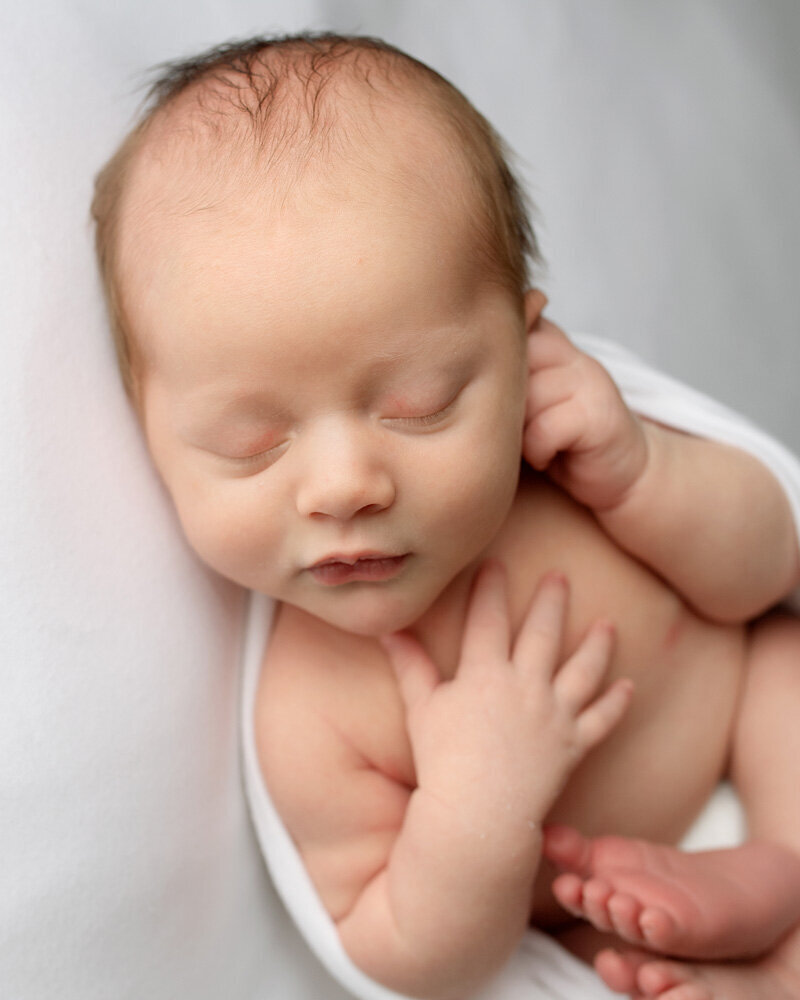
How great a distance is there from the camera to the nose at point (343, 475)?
83 cm

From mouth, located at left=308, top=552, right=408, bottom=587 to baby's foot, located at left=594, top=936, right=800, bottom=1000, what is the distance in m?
0.42

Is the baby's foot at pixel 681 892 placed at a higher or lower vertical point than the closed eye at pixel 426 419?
lower

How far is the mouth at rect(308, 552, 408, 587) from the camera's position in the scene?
3.03 ft

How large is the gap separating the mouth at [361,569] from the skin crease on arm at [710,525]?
0.30 m

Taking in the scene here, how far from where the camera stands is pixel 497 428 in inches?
35.9

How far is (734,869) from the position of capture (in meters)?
1.06

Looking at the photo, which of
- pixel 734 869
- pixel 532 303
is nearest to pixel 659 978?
pixel 734 869

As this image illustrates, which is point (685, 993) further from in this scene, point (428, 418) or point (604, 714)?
point (428, 418)

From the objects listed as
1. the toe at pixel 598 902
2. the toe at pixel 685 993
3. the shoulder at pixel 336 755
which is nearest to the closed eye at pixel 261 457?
the shoulder at pixel 336 755

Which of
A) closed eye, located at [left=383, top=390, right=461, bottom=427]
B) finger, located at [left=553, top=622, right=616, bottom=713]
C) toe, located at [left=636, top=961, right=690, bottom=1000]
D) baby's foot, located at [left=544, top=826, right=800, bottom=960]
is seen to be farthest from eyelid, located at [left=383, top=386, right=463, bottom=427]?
toe, located at [left=636, top=961, right=690, bottom=1000]

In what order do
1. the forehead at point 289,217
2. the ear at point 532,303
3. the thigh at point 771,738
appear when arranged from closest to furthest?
the forehead at point 289,217, the ear at point 532,303, the thigh at point 771,738

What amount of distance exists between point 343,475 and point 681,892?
1.71 ft

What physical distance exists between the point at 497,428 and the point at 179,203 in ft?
1.07

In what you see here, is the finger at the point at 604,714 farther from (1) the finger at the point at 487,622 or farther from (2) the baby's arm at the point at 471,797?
(1) the finger at the point at 487,622
